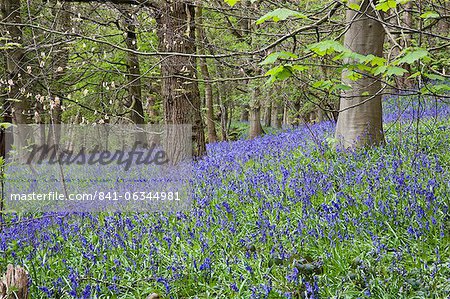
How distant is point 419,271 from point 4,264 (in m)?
A: 3.66

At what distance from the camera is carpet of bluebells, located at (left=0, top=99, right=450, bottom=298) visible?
300 cm

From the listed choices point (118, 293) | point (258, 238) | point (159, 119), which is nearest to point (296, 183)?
point (258, 238)

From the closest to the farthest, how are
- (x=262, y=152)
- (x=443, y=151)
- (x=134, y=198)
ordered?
(x=443, y=151) < (x=134, y=198) < (x=262, y=152)

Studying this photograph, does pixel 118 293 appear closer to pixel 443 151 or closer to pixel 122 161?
pixel 443 151

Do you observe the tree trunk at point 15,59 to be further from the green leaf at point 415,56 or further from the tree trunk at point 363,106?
the green leaf at point 415,56

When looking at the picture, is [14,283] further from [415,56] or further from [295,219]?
[415,56]

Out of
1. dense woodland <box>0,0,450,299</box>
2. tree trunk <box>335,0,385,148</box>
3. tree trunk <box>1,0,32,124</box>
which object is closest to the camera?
dense woodland <box>0,0,450,299</box>

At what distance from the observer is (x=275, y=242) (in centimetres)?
366

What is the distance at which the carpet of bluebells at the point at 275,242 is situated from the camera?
9.84ft

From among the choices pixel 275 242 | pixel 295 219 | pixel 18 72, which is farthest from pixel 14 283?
pixel 18 72

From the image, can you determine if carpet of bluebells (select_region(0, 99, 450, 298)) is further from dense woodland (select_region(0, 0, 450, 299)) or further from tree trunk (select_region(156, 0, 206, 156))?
tree trunk (select_region(156, 0, 206, 156))

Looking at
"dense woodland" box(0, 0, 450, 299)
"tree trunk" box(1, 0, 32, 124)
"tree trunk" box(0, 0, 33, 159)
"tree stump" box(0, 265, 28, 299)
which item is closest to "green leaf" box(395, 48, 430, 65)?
"dense woodland" box(0, 0, 450, 299)

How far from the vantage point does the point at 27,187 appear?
8406 mm

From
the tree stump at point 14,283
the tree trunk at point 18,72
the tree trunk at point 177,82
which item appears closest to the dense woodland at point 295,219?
the tree stump at point 14,283
